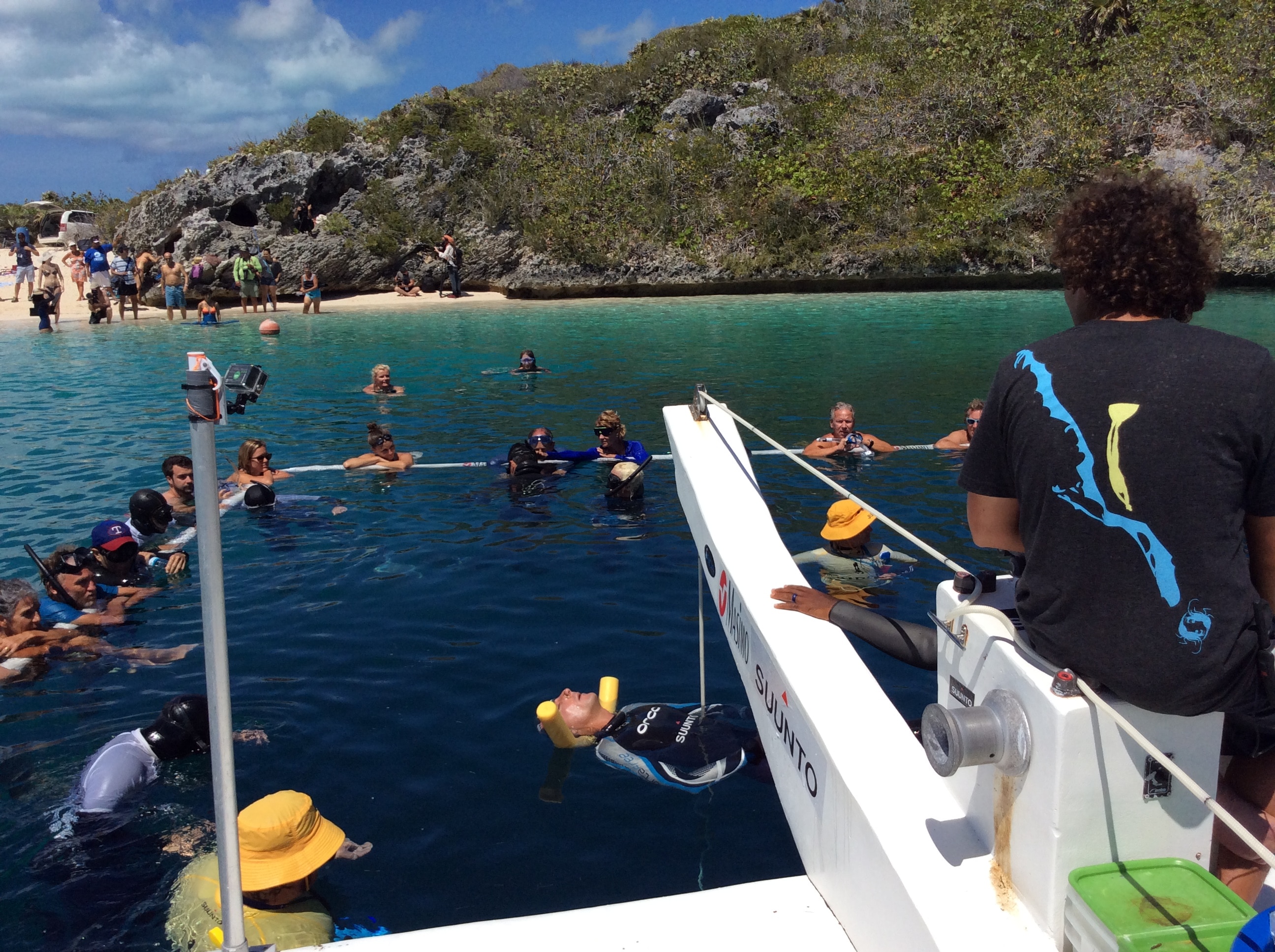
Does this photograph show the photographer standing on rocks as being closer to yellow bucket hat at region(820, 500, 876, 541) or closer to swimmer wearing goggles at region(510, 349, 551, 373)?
swimmer wearing goggles at region(510, 349, 551, 373)

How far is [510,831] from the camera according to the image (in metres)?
4.16

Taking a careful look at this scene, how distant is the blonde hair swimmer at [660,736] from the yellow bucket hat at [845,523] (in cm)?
205

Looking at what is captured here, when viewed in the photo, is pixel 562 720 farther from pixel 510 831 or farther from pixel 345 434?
pixel 345 434

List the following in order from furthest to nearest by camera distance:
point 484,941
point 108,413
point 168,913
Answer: point 108,413
point 168,913
point 484,941

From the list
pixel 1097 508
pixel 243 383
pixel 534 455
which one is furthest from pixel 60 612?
pixel 1097 508

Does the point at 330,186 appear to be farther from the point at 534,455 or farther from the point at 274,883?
the point at 274,883

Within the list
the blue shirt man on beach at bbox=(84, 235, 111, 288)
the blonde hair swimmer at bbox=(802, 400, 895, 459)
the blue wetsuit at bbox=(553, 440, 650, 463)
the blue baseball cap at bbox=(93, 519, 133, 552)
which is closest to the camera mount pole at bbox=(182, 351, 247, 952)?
the blue baseball cap at bbox=(93, 519, 133, 552)

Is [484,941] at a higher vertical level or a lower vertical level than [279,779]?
higher

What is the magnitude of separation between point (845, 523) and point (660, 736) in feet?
8.69

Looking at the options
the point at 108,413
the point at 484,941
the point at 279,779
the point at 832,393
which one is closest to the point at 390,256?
the point at 108,413

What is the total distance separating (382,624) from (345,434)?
694 centimetres

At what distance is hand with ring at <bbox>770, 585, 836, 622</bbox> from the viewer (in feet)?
10.3

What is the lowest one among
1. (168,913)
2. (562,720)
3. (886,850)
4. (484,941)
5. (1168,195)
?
(168,913)

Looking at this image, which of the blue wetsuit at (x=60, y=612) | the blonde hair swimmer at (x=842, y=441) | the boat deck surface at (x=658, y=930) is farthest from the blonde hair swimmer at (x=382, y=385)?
the boat deck surface at (x=658, y=930)
